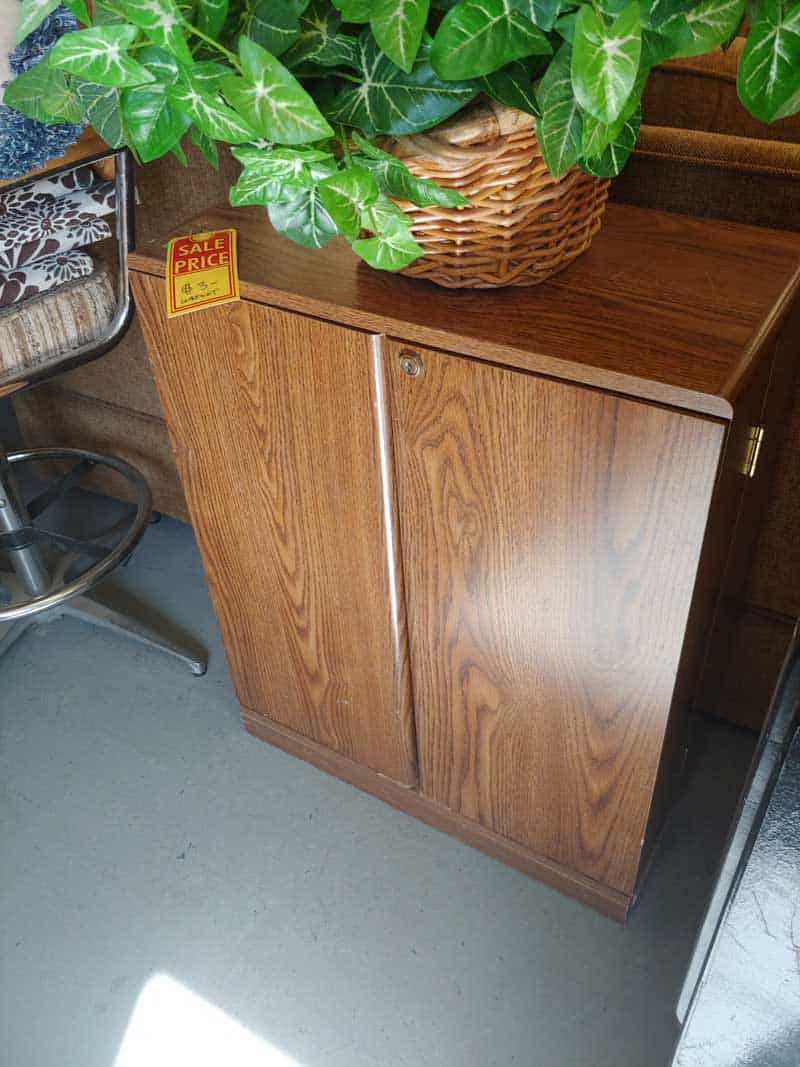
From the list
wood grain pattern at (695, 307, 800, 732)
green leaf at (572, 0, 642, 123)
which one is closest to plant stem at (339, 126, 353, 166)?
green leaf at (572, 0, 642, 123)

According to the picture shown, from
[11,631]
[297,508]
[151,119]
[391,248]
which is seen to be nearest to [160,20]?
[151,119]

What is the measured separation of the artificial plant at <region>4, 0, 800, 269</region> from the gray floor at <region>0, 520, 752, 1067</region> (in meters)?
0.94

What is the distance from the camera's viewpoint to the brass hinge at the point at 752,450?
0.96 meters

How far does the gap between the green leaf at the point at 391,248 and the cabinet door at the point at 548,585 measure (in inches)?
4.5

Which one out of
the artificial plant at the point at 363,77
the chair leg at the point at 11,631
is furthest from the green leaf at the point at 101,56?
the chair leg at the point at 11,631

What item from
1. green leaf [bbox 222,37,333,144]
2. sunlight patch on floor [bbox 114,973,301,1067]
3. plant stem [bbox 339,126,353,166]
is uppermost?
green leaf [bbox 222,37,333,144]

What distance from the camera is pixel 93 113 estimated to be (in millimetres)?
856

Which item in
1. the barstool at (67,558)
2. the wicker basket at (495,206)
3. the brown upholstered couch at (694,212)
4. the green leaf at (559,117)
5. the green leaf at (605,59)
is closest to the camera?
the green leaf at (605,59)

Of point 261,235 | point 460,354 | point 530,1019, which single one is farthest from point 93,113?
point 530,1019

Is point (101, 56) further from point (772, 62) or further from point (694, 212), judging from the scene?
point (694, 212)

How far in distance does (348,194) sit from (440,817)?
97 centimetres

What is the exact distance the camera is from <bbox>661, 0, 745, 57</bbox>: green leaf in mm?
662

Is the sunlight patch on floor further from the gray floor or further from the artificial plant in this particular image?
the artificial plant

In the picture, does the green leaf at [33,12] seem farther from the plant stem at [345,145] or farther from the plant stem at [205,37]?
the plant stem at [345,145]
